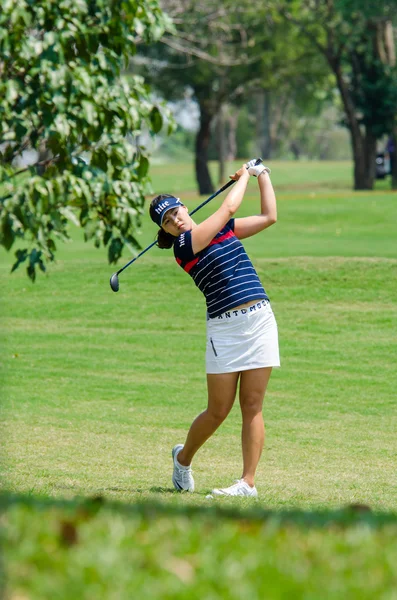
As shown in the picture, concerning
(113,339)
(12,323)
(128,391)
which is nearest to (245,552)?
(128,391)

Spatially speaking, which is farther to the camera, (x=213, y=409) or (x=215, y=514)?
(x=213, y=409)

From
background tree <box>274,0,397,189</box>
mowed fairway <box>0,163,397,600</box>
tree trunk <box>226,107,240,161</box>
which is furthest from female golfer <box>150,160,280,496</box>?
tree trunk <box>226,107,240,161</box>

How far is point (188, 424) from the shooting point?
8.77m

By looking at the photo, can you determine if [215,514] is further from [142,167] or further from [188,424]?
[142,167]

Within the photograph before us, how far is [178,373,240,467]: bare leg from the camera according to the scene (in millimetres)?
6199

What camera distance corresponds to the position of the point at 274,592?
234cm

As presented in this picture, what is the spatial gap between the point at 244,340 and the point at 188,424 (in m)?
2.82

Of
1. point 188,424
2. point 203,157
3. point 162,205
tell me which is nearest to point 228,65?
point 203,157

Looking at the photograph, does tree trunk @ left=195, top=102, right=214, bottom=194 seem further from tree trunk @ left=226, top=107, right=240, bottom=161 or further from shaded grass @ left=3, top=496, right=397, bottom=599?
shaded grass @ left=3, top=496, right=397, bottom=599

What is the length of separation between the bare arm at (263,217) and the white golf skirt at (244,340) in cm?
51

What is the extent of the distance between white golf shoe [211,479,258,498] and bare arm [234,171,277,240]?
1.57 m

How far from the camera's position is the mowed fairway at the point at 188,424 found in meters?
2.50

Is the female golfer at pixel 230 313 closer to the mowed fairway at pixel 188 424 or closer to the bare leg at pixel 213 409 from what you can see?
the bare leg at pixel 213 409

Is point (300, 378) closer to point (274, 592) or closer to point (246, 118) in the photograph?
point (274, 592)
